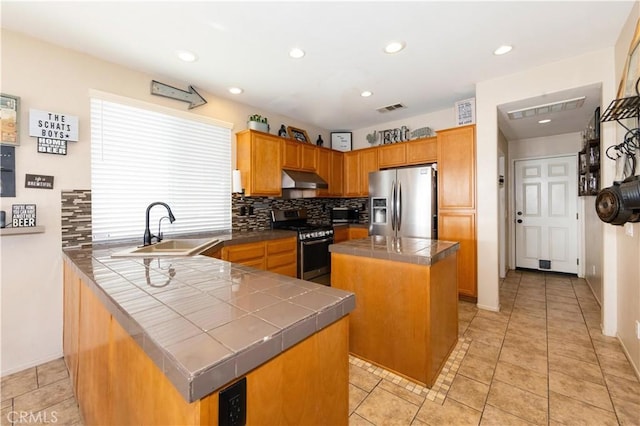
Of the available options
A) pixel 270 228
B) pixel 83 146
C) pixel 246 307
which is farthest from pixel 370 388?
pixel 83 146

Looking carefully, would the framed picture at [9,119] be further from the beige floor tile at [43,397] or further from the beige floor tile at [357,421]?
the beige floor tile at [357,421]

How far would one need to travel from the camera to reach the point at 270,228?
4016mm

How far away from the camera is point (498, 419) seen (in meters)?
1.57

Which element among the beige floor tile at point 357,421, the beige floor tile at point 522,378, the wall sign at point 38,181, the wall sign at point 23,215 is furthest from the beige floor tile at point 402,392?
the wall sign at point 38,181

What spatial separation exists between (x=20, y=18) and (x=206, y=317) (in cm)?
276

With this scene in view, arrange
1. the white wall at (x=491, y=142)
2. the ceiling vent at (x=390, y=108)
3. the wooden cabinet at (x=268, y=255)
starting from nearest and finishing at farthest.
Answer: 1. the white wall at (x=491, y=142)
2. the wooden cabinet at (x=268, y=255)
3. the ceiling vent at (x=390, y=108)

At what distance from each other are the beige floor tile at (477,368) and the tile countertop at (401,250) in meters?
0.87

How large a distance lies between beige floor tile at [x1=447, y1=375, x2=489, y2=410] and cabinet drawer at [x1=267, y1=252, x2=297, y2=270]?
213cm

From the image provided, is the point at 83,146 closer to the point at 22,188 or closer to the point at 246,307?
the point at 22,188

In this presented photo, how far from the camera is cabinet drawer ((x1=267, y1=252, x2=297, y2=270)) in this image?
3271 millimetres

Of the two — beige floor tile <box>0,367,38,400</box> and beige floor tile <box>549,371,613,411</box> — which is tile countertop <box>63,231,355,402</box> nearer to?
beige floor tile <box>0,367,38,400</box>

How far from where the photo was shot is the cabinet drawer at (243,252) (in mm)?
2818

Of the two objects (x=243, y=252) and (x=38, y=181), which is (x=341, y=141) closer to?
(x=243, y=252)

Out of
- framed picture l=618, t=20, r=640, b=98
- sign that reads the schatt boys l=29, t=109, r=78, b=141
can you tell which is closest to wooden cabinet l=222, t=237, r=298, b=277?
sign that reads the schatt boys l=29, t=109, r=78, b=141
